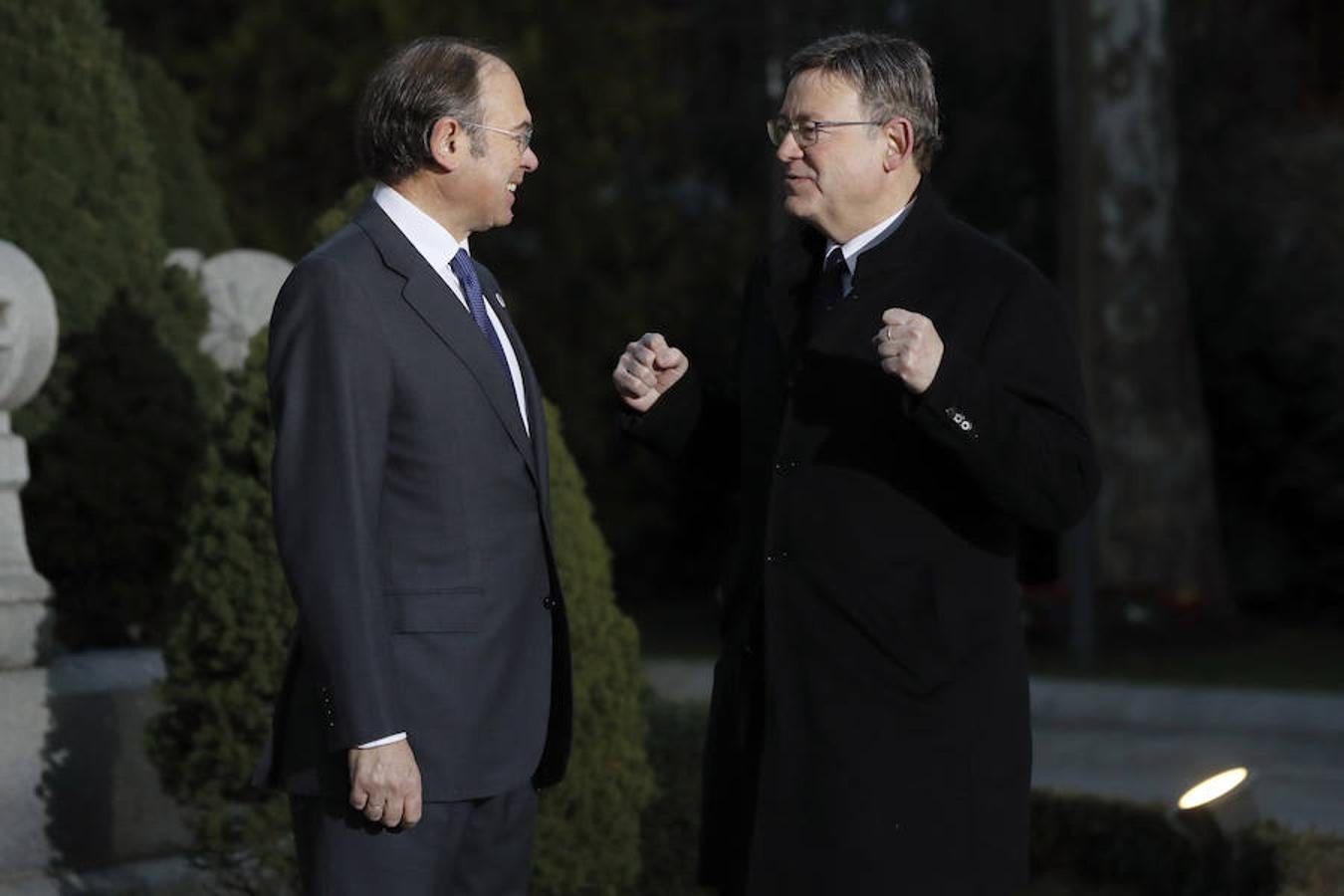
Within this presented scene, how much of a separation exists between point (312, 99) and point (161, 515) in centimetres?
1625

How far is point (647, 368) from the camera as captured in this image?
4164 mm

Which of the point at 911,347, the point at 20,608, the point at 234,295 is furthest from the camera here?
the point at 234,295

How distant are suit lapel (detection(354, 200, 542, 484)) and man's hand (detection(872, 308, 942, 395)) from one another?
27.2 inches

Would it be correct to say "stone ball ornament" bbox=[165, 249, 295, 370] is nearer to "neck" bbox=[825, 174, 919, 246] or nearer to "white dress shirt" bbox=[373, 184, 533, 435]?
"white dress shirt" bbox=[373, 184, 533, 435]

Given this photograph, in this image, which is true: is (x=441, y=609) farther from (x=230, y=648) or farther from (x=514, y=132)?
(x=230, y=648)

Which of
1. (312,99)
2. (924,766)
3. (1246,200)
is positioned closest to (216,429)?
(924,766)

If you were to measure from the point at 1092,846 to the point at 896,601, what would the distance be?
383cm

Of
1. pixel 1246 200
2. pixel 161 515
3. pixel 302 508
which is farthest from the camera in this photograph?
pixel 1246 200

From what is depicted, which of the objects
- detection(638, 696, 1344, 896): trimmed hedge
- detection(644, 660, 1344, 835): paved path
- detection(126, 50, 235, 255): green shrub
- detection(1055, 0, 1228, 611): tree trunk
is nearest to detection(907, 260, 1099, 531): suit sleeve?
detection(638, 696, 1344, 896): trimmed hedge

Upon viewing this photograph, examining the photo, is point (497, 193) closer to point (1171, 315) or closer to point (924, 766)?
point (924, 766)

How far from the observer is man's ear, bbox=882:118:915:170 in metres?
3.93

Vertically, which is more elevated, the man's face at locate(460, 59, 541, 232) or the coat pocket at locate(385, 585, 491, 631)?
the man's face at locate(460, 59, 541, 232)

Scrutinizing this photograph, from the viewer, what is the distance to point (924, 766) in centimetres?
384

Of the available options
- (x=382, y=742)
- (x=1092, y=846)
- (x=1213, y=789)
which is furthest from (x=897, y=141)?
(x=1092, y=846)
